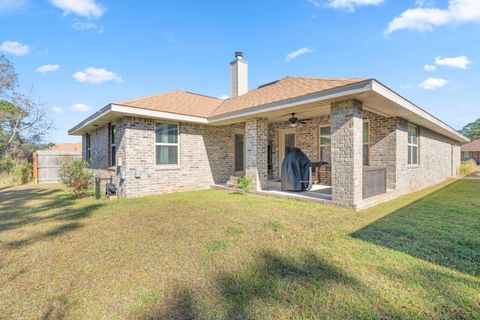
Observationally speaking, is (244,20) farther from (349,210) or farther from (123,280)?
(123,280)

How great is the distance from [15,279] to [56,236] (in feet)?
5.37

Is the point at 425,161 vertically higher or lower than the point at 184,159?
lower

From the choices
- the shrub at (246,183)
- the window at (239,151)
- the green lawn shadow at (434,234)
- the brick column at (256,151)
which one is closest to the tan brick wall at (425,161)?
the green lawn shadow at (434,234)

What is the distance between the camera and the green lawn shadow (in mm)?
3121

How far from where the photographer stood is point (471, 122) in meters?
58.4

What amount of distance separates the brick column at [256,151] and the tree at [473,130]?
65.4m

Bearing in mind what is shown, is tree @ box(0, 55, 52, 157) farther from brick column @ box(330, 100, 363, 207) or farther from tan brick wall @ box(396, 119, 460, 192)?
tan brick wall @ box(396, 119, 460, 192)

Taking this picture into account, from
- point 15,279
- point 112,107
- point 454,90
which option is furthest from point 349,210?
point 454,90

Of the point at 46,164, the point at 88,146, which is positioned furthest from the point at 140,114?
the point at 46,164

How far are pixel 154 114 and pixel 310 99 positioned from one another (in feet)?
17.2

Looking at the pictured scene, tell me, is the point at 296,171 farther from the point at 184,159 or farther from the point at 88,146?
the point at 88,146

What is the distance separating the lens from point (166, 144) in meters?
8.70

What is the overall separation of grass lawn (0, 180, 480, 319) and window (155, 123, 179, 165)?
134 inches

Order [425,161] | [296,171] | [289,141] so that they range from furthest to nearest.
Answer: [289,141]
[425,161]
[296,171]
